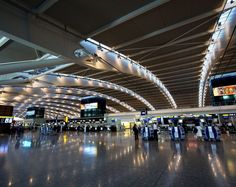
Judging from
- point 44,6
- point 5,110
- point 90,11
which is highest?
point 90,11

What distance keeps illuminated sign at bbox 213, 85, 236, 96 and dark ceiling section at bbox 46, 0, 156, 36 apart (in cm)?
1434

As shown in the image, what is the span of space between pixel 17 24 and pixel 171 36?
913 cm

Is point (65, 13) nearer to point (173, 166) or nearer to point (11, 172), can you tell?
point (11, 172)

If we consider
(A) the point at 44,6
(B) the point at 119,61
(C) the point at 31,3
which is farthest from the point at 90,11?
(B) the point at 119,61

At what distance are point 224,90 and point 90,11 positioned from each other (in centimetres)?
1608

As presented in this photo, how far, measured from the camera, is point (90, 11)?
7.95 meters

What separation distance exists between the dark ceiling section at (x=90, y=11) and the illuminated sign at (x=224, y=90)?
14344mm

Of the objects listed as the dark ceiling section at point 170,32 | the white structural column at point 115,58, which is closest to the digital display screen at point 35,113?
the white structural column at point 115,58

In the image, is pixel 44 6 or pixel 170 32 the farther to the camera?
pixel 170 32

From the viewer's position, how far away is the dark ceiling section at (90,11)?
24.5ft

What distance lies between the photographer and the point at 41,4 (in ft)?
24.6

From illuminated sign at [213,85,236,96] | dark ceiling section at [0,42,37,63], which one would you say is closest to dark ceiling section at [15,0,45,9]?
dark ceiling section at [0,42,37,63]

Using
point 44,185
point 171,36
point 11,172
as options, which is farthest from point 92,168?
point 171,36

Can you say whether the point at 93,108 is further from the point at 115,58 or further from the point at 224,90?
the point at 224,90
